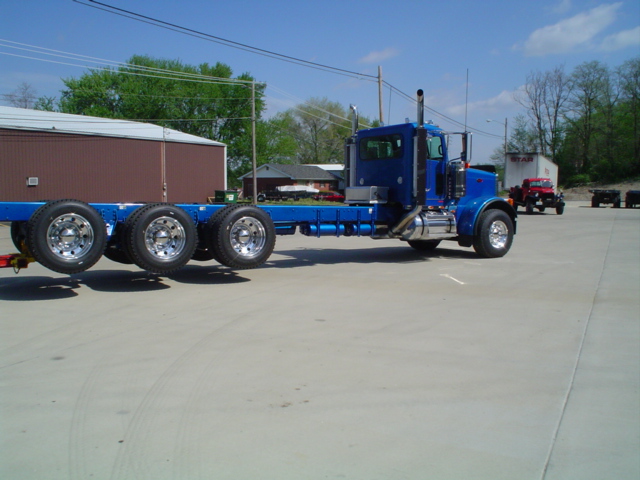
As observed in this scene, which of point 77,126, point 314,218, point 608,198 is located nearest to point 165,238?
point 314,218

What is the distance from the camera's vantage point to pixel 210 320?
278 inches

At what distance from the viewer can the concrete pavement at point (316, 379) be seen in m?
3.63

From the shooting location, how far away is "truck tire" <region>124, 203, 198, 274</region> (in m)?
8.19

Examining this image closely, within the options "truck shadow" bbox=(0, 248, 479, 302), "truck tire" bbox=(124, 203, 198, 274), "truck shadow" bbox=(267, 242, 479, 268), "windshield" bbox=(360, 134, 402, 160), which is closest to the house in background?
"truck shadow" bbox=(267, 242, 479, 268)

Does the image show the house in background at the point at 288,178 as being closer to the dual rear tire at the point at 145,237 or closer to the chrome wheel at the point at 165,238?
the dual rear tire at the point at 145,237

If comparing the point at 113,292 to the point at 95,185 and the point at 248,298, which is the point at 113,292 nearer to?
the point at 248,298

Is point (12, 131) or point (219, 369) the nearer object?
point (219, 369)

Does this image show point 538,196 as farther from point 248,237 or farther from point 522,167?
point 248,237

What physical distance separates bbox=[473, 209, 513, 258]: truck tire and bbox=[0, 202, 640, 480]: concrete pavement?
3.28 m

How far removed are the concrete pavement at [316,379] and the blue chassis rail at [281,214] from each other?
4.00ft

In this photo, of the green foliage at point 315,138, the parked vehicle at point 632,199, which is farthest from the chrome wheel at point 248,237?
the green foliage at point 315,138

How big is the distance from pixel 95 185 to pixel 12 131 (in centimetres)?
567

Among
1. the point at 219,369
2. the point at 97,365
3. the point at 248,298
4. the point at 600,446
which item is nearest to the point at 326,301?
the point at 248,298

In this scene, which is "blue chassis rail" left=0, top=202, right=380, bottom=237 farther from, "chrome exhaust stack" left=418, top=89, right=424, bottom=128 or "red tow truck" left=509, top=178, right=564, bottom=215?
"red tow truck" left=509, top=178, right=564, bottom=215
